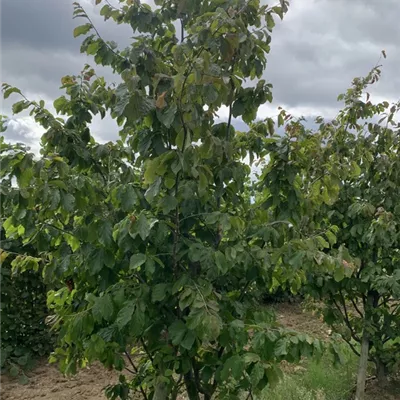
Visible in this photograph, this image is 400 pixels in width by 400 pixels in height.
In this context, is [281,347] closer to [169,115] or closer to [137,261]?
[137,261]

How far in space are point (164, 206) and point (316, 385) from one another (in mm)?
3650

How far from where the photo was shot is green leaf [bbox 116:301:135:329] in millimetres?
1771

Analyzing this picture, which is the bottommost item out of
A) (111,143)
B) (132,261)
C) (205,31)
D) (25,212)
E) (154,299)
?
(154,299)

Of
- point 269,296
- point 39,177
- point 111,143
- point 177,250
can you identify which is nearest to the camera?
point 39,177

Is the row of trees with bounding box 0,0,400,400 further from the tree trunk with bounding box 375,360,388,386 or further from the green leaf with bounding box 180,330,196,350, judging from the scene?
the tree trunk with bounding box 375,360,388,386

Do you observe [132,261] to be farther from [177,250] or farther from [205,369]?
[205,369]

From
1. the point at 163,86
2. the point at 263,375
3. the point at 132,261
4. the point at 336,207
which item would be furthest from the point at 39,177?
the point at 336,207

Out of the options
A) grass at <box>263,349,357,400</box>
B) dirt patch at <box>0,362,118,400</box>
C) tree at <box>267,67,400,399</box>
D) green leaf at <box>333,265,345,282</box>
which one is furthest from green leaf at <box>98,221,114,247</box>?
dirt patch at <box>0,362,118,400</box>

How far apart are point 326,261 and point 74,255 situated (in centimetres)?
116

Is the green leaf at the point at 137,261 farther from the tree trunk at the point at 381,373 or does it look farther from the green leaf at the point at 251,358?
the tree trunk at the point at 381,373

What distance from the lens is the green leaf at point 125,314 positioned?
5.81 ft

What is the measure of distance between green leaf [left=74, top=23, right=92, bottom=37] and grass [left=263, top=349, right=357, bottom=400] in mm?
3451

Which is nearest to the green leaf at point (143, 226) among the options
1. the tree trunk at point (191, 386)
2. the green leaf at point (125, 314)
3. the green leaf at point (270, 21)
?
the green leaf at point (125, 314)

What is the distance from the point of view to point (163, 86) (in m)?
1.82
